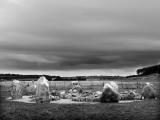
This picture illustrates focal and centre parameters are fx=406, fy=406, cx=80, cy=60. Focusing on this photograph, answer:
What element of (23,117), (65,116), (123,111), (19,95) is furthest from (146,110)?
(19,95)

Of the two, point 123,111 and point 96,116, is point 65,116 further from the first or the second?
point 123,111

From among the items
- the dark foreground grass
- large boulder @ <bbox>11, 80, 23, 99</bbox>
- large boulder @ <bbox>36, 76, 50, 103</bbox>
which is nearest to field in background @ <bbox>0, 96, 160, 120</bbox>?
the dark foreground grass

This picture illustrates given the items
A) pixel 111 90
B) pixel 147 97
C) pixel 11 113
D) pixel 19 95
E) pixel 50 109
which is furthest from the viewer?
pixel 19 95

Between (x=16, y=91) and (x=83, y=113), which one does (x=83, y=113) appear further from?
(x=16, y=91)

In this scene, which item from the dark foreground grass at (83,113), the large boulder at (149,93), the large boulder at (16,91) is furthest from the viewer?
the large boulder at (16,91)

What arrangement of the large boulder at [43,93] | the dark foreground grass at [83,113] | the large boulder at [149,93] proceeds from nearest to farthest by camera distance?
the dark foreground grass at [83,113], the large boulder at [43,93], the large boulder at [149,93]

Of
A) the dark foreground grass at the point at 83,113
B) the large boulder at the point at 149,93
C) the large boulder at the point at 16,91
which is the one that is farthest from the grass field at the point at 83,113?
the large boulder at the point at 16,91

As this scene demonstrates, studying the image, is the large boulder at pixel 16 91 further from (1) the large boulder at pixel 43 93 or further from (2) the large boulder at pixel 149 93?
(2) the large boulder at pixel 149 93

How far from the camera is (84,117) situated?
61.0 ft

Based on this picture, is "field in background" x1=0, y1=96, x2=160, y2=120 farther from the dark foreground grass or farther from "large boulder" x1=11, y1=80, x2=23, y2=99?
"large boulder" x1=11, y1=80, x2=23, y2=99

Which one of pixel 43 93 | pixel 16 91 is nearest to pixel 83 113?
pixel 43 93

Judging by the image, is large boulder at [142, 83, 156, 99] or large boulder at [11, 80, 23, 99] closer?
large boulder at [142, 83, 156, 99]

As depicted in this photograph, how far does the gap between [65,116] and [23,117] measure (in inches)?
76.4

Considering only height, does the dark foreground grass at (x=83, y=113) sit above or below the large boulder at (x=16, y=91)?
below
